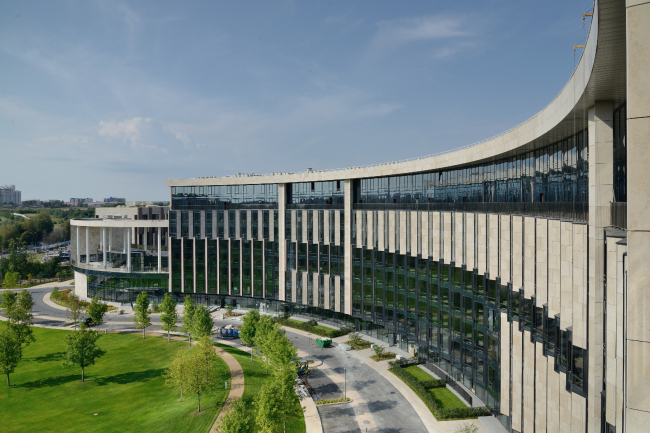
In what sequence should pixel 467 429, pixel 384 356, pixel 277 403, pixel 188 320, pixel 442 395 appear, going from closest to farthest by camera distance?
pixel 467 429 < pixel 277 403 < pixel 442 395 < pixel 384 356 < pixel 188 320

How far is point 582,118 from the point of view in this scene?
82.9 ft

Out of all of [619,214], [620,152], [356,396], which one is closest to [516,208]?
[620,152]

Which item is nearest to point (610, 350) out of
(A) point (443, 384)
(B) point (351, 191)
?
(A) point (443, 384)

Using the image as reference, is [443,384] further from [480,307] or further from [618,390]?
[618,390]

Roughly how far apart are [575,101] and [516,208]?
14.7 metres

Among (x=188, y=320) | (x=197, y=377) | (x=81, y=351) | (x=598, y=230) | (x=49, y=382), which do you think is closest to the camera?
(x=598, y=230)

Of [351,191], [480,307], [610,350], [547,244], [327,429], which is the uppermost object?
[351,191]

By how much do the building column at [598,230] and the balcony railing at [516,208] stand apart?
1.86 m

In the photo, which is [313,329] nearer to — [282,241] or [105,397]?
[282,241]

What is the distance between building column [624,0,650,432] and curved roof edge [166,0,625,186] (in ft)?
9.27

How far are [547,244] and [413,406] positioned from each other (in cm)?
2506

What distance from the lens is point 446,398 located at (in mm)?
45594

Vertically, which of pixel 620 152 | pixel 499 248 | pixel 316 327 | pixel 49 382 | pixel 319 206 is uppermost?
pixel 620 152

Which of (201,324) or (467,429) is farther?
(201,324)
